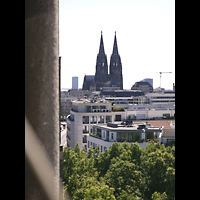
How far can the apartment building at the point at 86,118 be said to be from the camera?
49.6 m

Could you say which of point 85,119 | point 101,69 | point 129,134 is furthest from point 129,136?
point 101,69

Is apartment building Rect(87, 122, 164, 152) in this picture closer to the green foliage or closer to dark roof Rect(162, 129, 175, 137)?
dark roof Rect(162, 129, 175, 137)

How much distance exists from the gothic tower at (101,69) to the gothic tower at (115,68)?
122 inches

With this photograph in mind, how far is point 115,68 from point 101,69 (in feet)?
24.3

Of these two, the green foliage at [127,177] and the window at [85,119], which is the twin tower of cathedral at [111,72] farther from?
the green foliage at [127,177]

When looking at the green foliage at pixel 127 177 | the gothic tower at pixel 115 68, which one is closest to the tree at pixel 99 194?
the green foliage at pixel 127 177

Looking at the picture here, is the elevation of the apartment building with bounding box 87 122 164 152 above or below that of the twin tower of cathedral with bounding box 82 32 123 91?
below

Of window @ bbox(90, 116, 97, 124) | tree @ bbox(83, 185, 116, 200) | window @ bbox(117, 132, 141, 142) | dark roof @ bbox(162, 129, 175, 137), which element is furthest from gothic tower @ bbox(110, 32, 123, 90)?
tree @ bbox(83, 185, 116, 200)

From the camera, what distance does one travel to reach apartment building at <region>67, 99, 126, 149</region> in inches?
1951

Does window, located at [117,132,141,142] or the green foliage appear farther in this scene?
window, located at [117,132,141,142]

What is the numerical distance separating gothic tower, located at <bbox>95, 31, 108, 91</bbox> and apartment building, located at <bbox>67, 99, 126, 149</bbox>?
11309 cm

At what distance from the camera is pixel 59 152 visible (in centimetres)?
165
